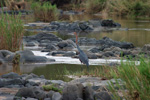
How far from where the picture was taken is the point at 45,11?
29078 mm

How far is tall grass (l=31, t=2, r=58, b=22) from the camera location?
28.8 meters

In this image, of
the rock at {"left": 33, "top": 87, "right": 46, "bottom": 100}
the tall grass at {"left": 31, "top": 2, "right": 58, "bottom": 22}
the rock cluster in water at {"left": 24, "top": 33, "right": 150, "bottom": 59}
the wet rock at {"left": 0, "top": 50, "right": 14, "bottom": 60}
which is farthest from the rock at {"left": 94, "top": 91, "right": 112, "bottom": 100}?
the tall grass at {"left": 31, "top": 2, "right": 58, "bottom": 22}

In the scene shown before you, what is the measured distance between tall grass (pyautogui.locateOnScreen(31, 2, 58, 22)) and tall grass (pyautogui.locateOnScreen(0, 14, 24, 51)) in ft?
56.5

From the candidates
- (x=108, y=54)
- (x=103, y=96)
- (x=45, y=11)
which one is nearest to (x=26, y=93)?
(x=103, y=96)

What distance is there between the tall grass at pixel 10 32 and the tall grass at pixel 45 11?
1721 cm

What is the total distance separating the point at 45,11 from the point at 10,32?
59.0 ft

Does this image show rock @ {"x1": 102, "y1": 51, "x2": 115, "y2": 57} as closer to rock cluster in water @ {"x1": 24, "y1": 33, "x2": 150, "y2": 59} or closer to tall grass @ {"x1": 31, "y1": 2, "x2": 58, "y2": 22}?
rock cluster in water @ {"x1": 24, "y1": 33, "x2": 150, "y2": 59}

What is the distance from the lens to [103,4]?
145 ft

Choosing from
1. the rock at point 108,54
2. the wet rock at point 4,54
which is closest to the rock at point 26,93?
the wet rock at point 4,54

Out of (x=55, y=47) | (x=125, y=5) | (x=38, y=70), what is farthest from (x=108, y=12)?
(x=38, y=70)

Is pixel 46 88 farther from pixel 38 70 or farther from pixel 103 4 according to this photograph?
pixel 103 4

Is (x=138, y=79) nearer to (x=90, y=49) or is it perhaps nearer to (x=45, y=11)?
(x=90, y=49)

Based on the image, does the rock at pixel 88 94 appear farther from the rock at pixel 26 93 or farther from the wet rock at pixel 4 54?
the wet rock at pixel 4 54

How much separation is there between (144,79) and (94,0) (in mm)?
40921
